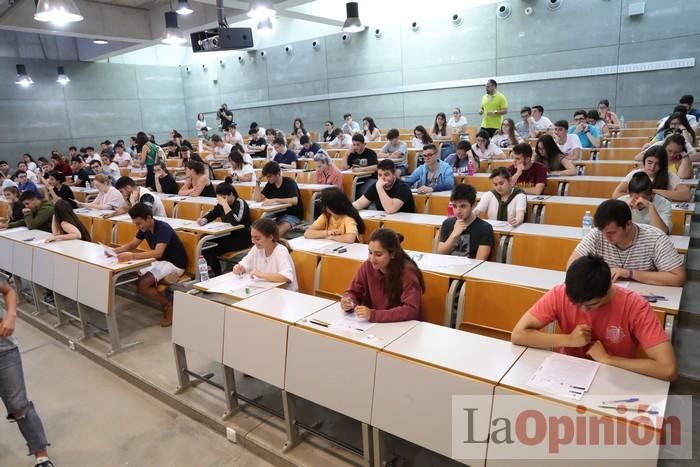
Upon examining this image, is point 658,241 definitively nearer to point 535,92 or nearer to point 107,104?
point 535,92

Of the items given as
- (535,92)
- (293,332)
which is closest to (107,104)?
(535,92)

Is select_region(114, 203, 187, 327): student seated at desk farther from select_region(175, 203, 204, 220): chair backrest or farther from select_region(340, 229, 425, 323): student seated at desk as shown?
select_region(340, 229, 425, 323): student seated at desk

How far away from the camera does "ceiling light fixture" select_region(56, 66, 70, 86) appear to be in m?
13.9

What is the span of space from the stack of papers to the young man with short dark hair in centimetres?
464

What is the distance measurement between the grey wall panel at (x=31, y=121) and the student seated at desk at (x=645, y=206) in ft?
52.2

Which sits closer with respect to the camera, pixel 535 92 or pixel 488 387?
pixel 488 387

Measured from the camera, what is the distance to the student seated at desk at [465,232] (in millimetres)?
3193

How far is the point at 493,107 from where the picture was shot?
8281 millimetres

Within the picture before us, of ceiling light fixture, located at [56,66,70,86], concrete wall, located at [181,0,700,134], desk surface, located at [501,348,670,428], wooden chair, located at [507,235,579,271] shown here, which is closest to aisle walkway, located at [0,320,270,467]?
desk surface, located at [501,348,670,428]

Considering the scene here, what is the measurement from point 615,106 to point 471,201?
7.87 meters

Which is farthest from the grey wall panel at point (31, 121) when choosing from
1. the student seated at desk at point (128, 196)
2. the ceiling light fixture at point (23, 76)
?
the student seated at desk at point (128, 196)

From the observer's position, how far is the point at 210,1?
29.3ft

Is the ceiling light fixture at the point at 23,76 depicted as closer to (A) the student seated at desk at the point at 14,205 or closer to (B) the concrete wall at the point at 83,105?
(B) the concrete wall at the point at 83,105

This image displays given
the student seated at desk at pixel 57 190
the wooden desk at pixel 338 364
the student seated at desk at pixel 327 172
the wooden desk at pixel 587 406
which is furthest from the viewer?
the student seated at desk at pixel 57 190
